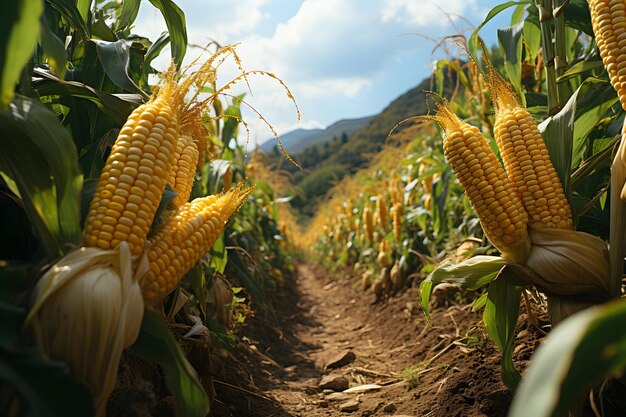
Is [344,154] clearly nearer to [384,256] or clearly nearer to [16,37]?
[384,256]

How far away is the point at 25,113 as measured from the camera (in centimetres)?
138

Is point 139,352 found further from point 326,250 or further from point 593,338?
point 326,250

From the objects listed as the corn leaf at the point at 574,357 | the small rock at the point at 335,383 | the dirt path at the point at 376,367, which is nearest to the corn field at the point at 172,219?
the corn leaf at the point at 574,357

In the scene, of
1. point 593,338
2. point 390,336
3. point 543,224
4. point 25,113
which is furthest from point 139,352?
point 390,336

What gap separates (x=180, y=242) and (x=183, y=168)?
1.74 ft

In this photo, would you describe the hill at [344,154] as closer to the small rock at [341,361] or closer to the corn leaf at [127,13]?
the small rock at [341,361]

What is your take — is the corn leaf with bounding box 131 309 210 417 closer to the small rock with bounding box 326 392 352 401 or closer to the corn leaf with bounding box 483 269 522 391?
the corn leaf with bounding box 483 269 522 391

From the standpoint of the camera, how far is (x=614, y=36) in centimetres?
201

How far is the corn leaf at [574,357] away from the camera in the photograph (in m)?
0.79

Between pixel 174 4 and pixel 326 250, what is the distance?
44.6 feet

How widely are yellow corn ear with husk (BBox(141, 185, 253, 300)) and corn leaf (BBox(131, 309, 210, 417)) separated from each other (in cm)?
14

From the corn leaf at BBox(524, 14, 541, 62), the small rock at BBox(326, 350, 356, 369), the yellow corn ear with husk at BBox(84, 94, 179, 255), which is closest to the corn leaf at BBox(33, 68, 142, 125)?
the yellow corn ear with husk at BBox(84, 94, 179, 255)

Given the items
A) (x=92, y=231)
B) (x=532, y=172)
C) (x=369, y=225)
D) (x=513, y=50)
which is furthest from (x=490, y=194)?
(x=369, y=225)

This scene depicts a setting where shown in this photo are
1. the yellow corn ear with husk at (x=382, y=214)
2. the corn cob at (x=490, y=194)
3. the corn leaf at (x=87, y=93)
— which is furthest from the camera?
the yellow corn ear with husk at (x=382, y=214)
